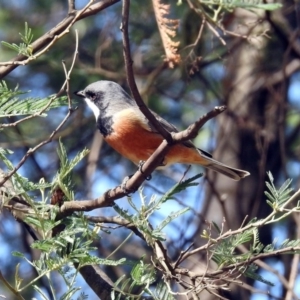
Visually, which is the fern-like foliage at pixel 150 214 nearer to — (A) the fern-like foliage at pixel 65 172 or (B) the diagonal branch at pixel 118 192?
(B) the diagonal branch at pixel 118 192

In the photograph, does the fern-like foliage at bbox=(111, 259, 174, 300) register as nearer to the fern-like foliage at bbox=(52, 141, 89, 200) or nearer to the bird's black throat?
the fern-like foliage at bbox=(52, 141, 89, 200)

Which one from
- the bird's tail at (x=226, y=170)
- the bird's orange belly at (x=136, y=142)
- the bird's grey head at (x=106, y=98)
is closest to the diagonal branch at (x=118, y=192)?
the bird's orange belly at (x=136, y=142)

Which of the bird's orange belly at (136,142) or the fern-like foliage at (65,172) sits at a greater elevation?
the fern-like foliage at (65,172)

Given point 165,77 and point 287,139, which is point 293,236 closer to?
point 287,139

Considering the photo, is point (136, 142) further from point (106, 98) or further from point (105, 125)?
point (106, 98)

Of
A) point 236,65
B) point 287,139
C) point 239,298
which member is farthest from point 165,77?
point 239,298

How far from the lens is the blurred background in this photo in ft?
18.0

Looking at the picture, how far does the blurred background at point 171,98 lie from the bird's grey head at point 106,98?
94 centimetres

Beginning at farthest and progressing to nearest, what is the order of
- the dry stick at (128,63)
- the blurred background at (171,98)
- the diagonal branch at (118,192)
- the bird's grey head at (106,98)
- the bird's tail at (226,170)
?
the blurred background at (171,98)
the bird's tail at (226,170)
the bird's grey head at (106,98)
the diagonal branch at (118,192)
the dry stick at (128,63)

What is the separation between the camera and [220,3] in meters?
3.27

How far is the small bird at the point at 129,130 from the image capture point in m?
3.95

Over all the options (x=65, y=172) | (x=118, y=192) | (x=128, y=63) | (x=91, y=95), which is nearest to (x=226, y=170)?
(x=91, y=95)

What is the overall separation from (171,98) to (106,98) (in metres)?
1.60

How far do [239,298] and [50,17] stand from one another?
3.08 metres
